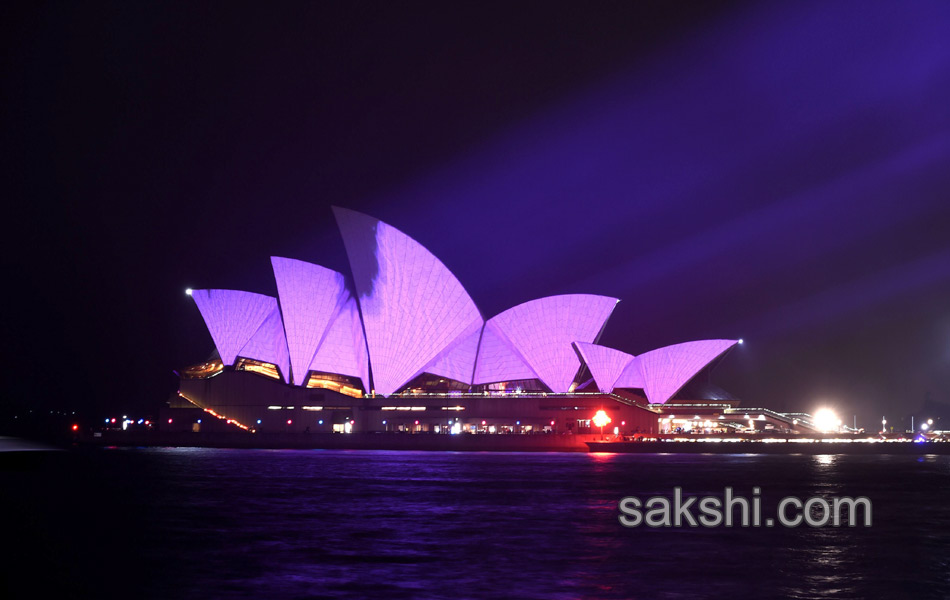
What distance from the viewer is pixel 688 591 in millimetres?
13516

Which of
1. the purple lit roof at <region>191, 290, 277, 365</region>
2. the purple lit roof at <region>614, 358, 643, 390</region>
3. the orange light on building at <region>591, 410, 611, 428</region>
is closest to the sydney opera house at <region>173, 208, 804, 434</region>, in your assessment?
the purple lit roof at <region>191, 290, 277, 365</region>

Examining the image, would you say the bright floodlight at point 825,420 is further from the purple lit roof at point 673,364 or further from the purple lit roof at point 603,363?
the purple lit roof at point 603,363

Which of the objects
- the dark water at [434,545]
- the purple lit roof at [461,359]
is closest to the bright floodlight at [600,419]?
the purple lit roof at [461,359]

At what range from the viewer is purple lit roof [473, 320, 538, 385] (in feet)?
258

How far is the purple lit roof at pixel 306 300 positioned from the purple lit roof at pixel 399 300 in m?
2.95

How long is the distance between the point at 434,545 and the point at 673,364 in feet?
227

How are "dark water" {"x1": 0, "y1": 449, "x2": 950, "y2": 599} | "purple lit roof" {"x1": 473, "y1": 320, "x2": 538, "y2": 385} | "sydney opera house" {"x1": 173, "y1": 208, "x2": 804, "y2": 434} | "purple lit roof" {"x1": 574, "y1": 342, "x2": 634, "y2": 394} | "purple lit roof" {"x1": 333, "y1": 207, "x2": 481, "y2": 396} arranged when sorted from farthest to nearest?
"purple lit roof" {"x1": 473, "y1": 320, "x2": 538, "y2": 385}
"purple lit roof" {"x1": 574, "y1": 342, "x2": 634, "y2": 394}
"sydney opera house" {"x1": 173, "y1": 208, "x2": 804, "y2": 434}
"purple lit roof" {"x1": 333, "y1": 207, "x2": 481, "y2": 396}
"dark water" {"x1": 0, "y1": 449, "x2": 950, "y2": 599}

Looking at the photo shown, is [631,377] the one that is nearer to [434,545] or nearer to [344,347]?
[344,347]

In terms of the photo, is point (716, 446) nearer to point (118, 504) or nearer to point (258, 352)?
point (258, 352)

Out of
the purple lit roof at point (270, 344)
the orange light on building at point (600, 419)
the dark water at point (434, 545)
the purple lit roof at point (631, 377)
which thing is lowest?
the dark water at point (434, 545)

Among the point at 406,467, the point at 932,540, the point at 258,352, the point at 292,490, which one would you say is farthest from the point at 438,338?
the point at 932,540

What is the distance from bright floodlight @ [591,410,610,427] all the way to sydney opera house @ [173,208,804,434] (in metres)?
0.57

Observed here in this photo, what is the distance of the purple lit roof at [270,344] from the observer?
7781 centimetres

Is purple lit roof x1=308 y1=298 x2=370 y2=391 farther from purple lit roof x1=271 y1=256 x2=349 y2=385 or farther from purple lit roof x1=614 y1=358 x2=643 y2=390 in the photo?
purple lit roof x1=614 y1=358 x2=643 y2=390
